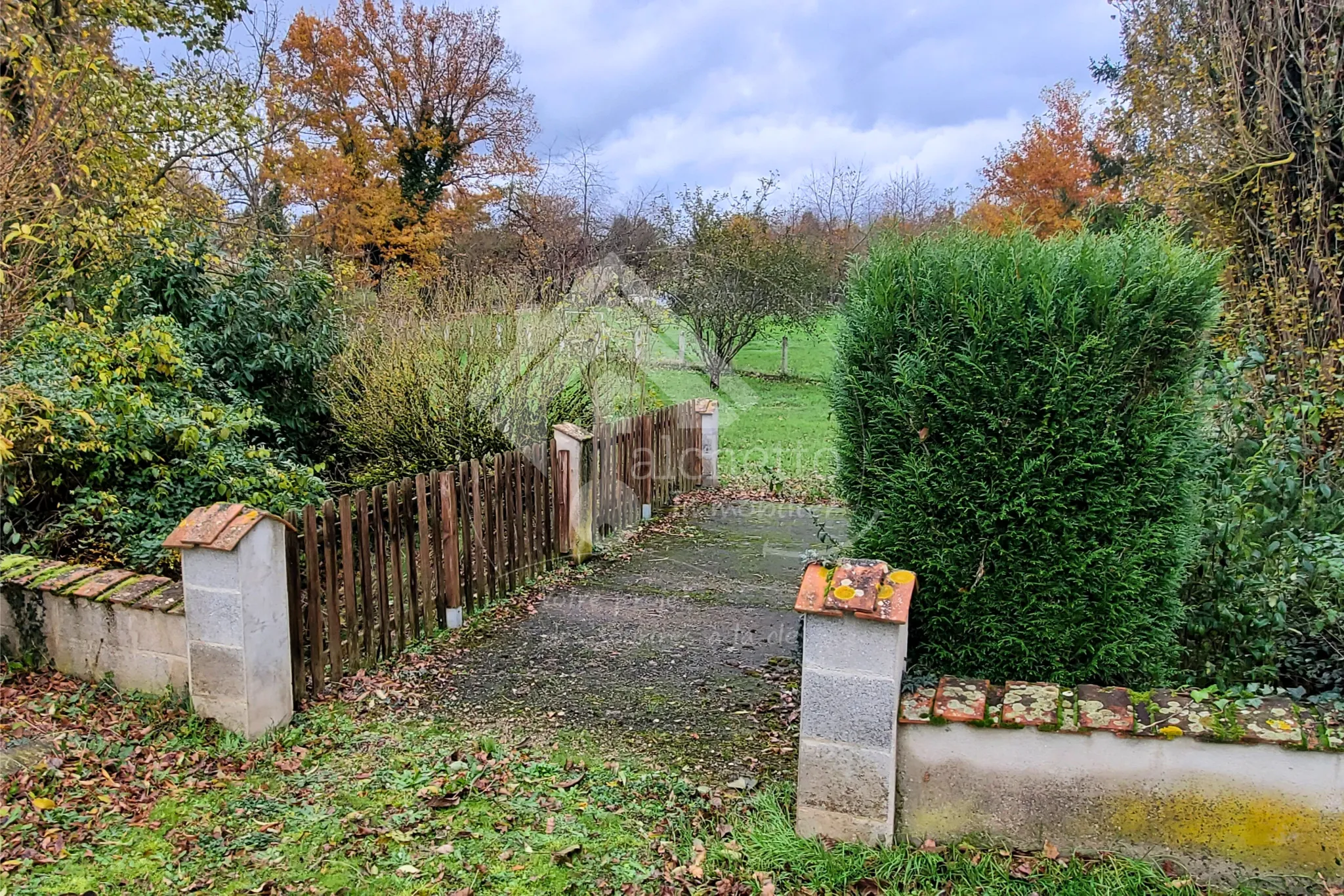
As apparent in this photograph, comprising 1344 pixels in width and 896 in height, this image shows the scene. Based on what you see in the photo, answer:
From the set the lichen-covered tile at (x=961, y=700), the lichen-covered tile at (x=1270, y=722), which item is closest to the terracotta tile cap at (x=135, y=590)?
the lichen-covered tile at (x=961, y=700)

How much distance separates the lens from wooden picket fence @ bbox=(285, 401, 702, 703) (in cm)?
428

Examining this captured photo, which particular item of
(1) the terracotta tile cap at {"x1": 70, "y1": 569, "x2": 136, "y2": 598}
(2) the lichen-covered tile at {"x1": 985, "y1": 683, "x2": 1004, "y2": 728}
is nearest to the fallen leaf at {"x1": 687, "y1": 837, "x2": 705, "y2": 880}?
(2) the lichen-covered tile at {"x1": 985, "y1": 683, "x2": 1004, "y2": 728}

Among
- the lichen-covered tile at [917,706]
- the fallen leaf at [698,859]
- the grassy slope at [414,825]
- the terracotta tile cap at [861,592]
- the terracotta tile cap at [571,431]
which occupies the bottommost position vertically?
the fallen leaf at [698,859]

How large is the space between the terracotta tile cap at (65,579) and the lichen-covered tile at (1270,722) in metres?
5.54

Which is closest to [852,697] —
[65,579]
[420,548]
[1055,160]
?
[420,548]

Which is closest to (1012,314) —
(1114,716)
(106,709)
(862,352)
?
(862,352)

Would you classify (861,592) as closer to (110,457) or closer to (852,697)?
(852,697)

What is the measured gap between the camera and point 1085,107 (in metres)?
22.3

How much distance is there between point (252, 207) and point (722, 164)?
14499 mm

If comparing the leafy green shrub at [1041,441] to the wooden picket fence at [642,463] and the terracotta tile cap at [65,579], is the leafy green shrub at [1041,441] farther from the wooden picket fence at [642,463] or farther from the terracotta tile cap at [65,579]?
the wooden picket fence at [642,463]

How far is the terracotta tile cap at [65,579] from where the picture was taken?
431 cm

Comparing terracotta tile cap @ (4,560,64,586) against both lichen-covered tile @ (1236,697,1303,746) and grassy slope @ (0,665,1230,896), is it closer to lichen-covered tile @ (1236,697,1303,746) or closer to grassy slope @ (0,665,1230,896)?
grassy slope @ (0,665,1230,896)

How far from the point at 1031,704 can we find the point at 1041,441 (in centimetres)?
97

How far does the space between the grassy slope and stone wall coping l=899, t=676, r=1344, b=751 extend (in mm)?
504
